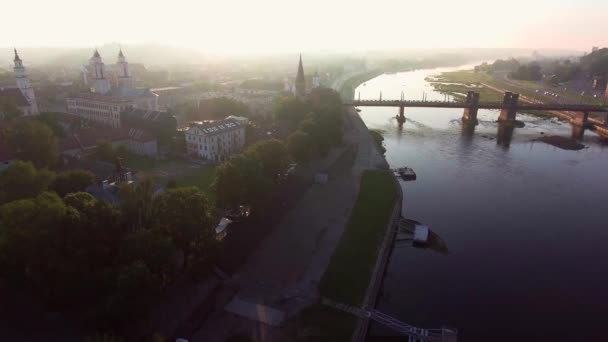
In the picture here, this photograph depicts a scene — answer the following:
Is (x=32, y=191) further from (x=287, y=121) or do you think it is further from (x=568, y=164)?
(x=568, y=164)

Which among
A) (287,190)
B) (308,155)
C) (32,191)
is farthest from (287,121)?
(32,191)

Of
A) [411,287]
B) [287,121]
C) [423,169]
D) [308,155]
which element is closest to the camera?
[411,287]

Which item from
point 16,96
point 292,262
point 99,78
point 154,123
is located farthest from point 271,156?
point 99,78

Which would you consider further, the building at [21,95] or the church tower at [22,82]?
the church tower at [22,82]

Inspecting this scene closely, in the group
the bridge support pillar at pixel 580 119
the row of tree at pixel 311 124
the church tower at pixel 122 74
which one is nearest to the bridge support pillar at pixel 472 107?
the bridge support pillar at pixel 580 119

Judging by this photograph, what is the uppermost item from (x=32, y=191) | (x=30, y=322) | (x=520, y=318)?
(x=32, y=191)

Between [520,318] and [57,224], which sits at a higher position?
[57,224]

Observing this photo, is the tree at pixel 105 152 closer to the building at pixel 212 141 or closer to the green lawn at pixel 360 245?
the building at pixel 212 141

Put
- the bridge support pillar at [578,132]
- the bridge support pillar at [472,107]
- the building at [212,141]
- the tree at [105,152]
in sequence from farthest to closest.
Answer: the bridge support pillar at [472,107] < the bridge support pillar at [578,132] < the building at [212,141] < the tree at [105,152]
